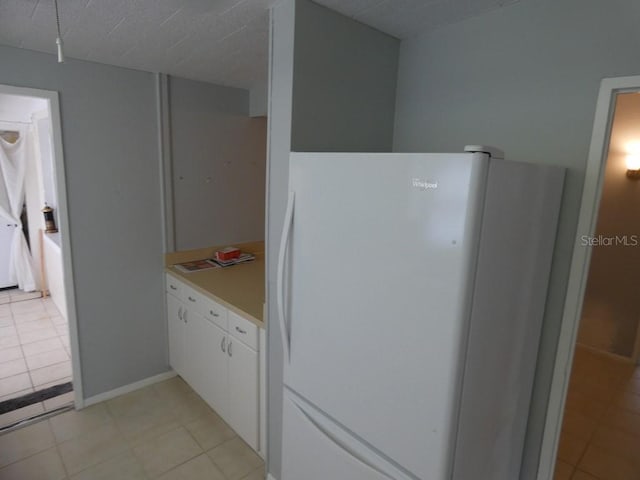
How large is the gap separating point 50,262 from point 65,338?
3.78ft

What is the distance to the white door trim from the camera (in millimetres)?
1213

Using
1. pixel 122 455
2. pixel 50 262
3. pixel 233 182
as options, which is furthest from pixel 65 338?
pixel 233 182

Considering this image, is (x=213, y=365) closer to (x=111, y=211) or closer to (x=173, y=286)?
(x=173, y=286)

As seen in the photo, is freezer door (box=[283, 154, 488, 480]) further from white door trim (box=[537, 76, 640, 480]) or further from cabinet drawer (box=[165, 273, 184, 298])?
cabinet drawer (box=[165, 273, 184, 298])

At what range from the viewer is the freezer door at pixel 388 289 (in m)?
0.97

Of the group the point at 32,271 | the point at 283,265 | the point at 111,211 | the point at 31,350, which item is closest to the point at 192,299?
the point at 111,211

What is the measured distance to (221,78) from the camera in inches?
104

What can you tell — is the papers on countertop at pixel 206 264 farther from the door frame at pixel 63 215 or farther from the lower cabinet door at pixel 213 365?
Result: the door frame at pixel 63 215

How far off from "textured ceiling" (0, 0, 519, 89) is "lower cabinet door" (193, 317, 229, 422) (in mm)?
1585

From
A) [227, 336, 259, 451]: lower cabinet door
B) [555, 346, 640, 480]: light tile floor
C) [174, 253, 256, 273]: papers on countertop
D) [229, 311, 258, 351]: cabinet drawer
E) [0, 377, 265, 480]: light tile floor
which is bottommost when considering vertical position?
[0, 377, 265, 480]: light tile floor

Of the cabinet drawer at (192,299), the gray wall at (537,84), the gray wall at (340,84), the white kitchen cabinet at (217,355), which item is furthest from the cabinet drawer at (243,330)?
the gray wall at (537,84)

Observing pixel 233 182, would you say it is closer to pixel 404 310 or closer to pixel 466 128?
pixel 466 128

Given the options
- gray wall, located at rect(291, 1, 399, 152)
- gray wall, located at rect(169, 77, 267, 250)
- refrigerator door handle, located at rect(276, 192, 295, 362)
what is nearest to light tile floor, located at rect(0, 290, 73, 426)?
gray wall, located at rect(169, 77, 267, 250)

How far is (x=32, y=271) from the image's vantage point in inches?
180
